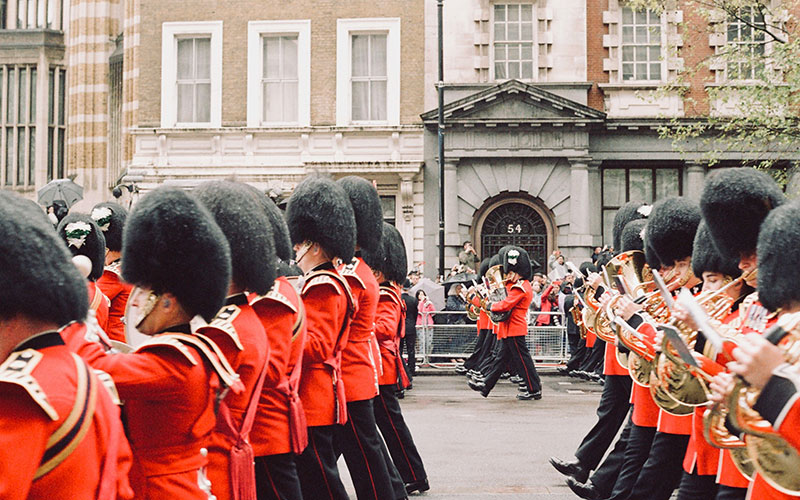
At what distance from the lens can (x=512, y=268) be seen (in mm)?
14086

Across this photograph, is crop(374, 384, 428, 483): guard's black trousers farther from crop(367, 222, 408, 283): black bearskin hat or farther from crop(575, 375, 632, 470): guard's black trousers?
crop(367, 222, 408, 283): black bearskin hat

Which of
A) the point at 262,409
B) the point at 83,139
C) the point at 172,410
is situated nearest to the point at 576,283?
the point at 262,409

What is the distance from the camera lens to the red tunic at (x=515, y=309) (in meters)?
13.5

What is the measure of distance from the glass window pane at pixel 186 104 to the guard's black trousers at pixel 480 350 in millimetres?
10656

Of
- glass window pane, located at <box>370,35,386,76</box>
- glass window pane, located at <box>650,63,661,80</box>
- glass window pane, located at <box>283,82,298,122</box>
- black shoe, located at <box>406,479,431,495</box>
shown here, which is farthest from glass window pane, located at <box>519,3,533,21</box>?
black shoe, located at <box>406,479,431,495</box>

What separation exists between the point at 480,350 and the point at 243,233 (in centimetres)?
1225

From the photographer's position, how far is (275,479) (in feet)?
14.3

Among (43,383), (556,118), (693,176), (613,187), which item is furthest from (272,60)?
(43,383)

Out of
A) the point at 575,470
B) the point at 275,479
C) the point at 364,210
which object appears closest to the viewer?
the point at 275,479

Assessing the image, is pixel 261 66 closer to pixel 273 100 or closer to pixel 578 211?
pixel 273 100

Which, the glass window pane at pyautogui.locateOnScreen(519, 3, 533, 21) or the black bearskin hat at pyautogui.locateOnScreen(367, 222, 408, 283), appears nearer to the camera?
the black bearskin hat at pyautogui.locateOnScreen(367, 222, 408, 283)

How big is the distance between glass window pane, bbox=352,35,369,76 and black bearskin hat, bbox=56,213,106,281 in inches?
692

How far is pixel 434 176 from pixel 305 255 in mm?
17368

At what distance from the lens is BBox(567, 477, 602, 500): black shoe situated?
23.8 ft
